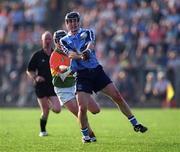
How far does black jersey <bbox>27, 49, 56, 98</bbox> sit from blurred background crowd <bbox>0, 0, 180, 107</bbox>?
45.6 ft

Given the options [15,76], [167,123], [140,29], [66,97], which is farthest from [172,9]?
[66,97]

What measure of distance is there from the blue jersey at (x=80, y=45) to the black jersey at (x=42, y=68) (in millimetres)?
3296

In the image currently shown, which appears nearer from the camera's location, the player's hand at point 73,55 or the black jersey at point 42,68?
the player's hand at point 73,55

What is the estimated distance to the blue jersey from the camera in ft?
48.1

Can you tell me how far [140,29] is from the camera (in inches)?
1277

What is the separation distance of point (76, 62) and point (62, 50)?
913 millimetres

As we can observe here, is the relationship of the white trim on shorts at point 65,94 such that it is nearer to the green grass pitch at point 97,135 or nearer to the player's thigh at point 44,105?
the green grass pitch at point 97,135

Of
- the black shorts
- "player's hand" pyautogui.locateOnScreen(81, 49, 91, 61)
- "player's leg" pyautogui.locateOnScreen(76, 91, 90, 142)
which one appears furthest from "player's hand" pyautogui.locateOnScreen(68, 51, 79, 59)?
the black shorts

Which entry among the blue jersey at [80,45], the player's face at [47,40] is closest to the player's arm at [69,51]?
the blue jersey at [80,45]

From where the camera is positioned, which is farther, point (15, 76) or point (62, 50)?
point (15, 76)

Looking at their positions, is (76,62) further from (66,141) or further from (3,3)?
(3,3)

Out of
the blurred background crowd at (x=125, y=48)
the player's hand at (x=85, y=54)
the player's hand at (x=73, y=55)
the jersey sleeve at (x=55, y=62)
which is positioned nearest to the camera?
the player's hand at (x=85, y=54)

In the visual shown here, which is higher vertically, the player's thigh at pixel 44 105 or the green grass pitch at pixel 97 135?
the player's thigh at pixel 44 105

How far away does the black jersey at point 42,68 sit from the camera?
18.2m
